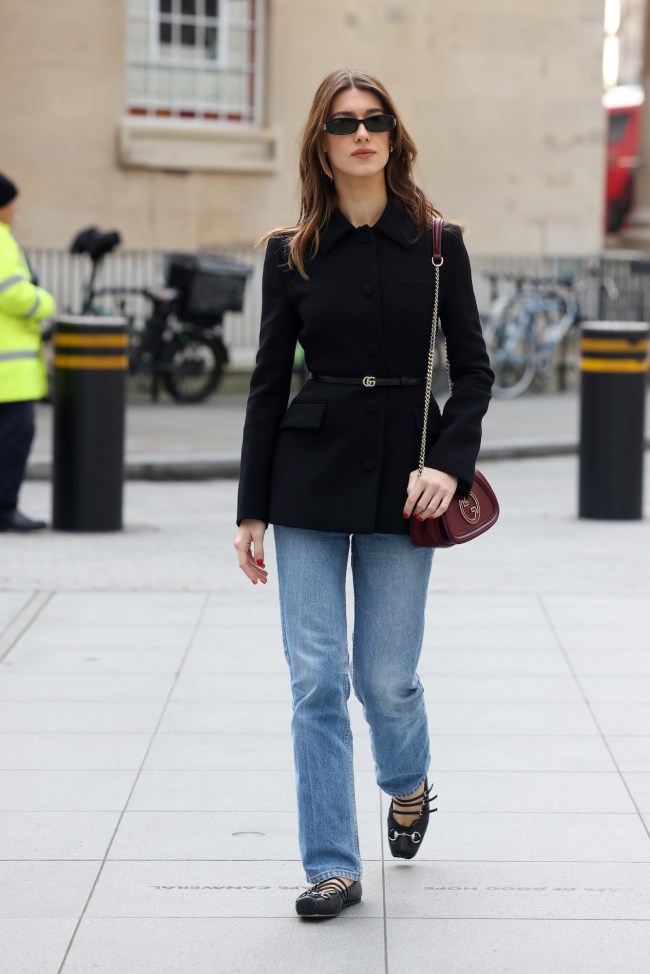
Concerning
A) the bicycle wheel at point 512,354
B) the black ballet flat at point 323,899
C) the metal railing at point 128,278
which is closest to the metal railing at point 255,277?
the metal railing at point 128,278

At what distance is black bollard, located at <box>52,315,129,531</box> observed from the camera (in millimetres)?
9594

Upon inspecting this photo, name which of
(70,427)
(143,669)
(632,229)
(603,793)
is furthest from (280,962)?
(632,229)

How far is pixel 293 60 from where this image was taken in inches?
824

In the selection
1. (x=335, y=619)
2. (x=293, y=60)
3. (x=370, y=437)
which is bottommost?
(x=335, y=619)

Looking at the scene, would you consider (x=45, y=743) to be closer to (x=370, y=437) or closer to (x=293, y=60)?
(x=370, y=437)

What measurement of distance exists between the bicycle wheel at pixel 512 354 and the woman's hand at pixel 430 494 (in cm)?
1408

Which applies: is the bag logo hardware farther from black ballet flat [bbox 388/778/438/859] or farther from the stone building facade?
the stone building facade

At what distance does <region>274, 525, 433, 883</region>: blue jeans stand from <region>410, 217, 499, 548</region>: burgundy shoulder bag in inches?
3.0

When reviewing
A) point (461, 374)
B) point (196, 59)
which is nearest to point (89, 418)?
point (461, 374)

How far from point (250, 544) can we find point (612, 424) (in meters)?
6.53

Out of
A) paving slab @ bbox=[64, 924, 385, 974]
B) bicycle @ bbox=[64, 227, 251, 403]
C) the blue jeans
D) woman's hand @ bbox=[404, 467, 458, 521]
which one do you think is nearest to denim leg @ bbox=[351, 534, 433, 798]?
the blue jeans

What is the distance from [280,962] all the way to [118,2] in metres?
17.5

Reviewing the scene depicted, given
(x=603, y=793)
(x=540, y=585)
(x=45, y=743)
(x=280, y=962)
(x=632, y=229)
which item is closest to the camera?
(x=280, y=962)

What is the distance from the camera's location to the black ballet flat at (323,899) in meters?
3.81
